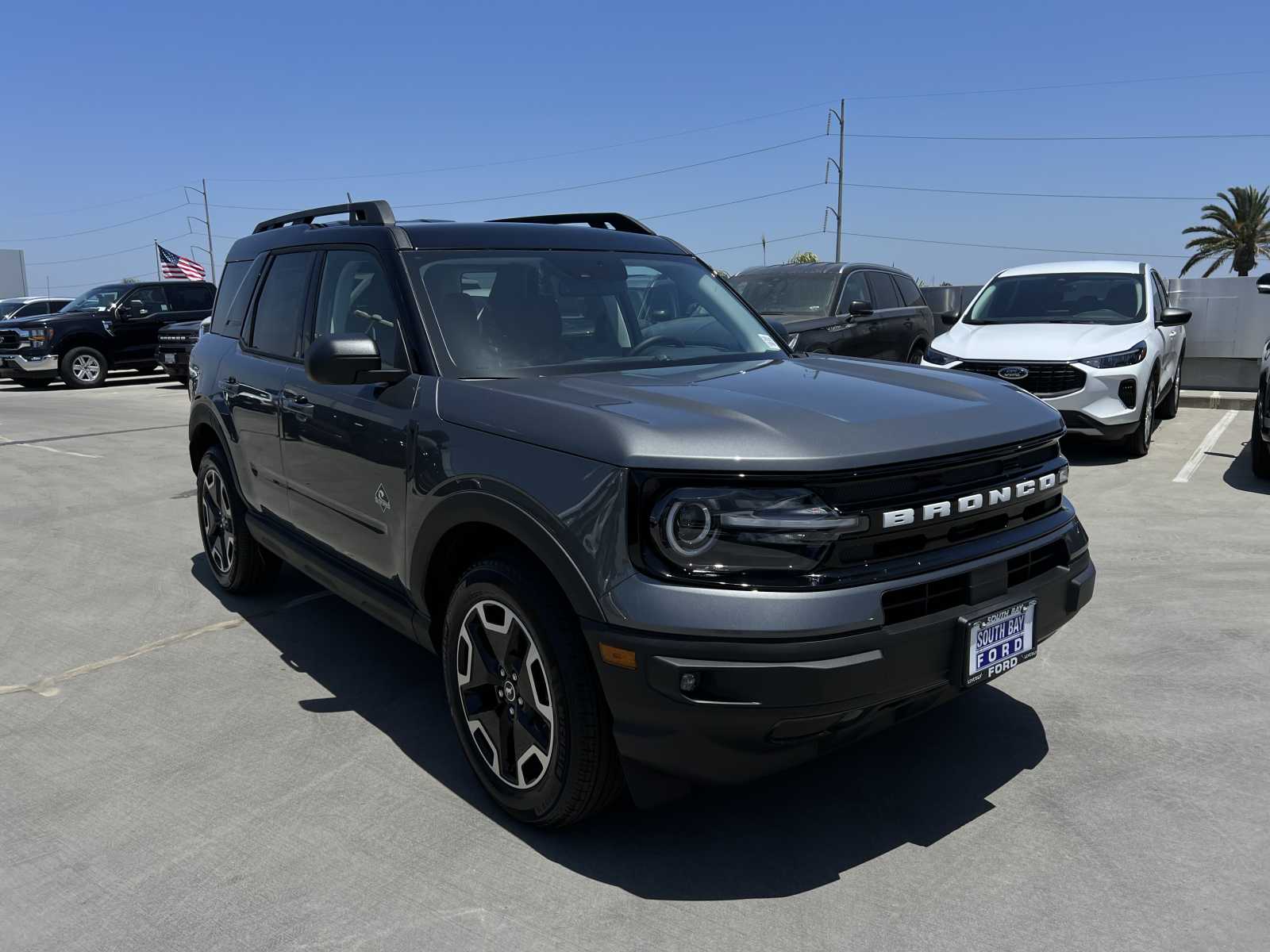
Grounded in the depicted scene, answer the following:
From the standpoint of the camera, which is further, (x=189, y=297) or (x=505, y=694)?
(x=189, y=297)

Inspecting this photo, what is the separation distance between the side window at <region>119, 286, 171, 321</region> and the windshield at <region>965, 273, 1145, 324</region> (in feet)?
55.0

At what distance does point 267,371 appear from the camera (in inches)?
179

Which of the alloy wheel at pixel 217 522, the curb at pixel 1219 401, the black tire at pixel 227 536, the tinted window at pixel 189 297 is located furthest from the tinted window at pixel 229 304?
the tinted window at pixel 189 297

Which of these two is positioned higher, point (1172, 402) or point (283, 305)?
point (283, 305)

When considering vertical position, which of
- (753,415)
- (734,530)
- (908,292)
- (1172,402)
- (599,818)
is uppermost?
(908,292)

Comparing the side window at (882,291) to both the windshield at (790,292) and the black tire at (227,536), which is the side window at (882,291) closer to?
the windshield at (790,292)

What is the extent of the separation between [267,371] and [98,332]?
59.1ft

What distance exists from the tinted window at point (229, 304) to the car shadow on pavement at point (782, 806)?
6.87 ft

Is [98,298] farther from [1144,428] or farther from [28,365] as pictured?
[1144,428]

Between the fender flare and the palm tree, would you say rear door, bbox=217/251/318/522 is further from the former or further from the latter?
the palm tree

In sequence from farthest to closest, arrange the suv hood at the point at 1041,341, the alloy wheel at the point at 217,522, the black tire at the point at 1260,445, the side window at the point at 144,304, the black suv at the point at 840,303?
the side window at the point at 144,304, the black suv at the point at 840,303, the suv hood at the point at 1041,341, the black tire at the point at 1260,445, the alloy wheel at the point at 217,522

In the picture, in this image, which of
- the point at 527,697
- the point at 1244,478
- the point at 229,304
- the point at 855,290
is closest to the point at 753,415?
the point at 527,697

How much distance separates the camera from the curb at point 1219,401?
487 inches

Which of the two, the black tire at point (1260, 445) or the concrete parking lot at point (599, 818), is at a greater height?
the black tire at point (1260, 445)
